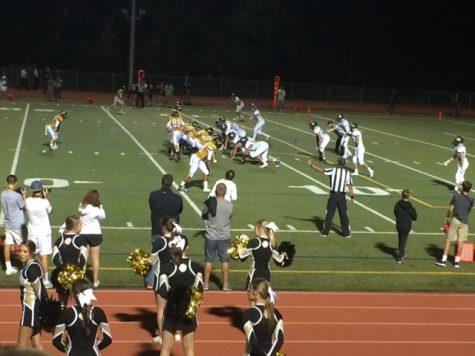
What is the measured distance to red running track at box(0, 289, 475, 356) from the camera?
10350mm

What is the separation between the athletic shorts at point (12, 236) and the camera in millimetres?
13141

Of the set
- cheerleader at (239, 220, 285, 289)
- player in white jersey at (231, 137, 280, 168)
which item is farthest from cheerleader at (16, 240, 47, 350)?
player in white jersey at (231, 137, 280, 168)

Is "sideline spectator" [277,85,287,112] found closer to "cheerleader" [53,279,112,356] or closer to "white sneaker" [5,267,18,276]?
"white sneaker" [5,267,18,276]

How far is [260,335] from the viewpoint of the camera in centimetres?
735

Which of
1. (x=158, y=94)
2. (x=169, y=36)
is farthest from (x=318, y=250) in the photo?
(x=169, y=36)

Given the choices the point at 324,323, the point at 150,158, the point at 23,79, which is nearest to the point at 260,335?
the point at 324,323

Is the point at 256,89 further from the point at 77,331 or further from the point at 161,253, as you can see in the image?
the point at 77,331

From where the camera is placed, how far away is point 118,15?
7212 cm

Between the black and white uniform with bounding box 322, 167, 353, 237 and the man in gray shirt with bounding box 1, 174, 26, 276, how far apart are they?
575 centimetres

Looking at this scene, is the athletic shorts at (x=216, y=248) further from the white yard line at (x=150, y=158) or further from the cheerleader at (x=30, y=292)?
the white yard line at (x=150, y=158)

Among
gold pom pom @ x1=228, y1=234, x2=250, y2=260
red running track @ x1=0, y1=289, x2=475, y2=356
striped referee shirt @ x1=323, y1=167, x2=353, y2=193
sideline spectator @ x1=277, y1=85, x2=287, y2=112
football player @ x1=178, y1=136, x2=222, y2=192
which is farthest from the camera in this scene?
sideline spectator @ x1=277, y1=85, x2=287, y2=112

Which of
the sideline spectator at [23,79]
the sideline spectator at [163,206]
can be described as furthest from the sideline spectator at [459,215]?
the sideline spectator at [23,79]

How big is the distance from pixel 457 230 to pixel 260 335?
7.99 metres

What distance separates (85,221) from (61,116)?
15.0 meters
